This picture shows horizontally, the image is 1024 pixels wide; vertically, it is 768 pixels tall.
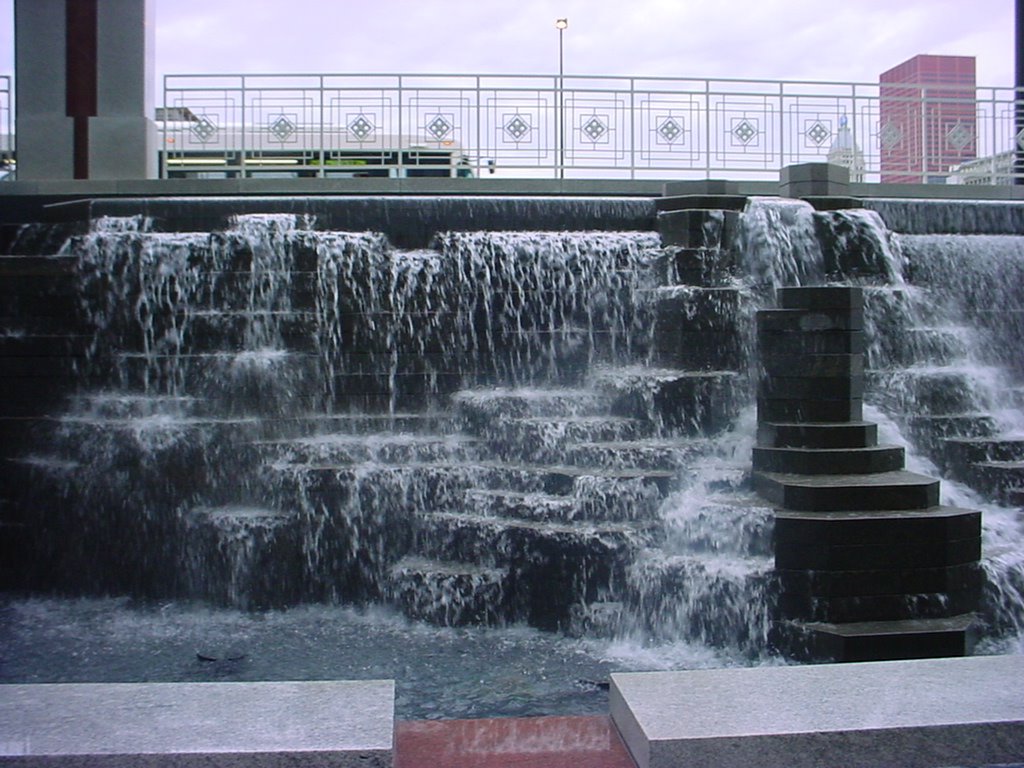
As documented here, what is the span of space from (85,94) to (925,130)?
35.4 ft

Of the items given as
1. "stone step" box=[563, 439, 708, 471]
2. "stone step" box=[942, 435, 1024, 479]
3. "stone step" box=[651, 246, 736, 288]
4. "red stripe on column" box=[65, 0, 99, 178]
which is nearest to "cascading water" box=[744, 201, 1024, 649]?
"stone step" box=[942, 435, 1024, 479]

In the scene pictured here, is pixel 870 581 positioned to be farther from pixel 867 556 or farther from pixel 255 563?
pixel 255 563

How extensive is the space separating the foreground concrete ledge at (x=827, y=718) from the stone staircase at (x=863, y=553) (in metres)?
1.91

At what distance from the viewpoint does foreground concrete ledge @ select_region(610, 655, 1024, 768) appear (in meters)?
3.36

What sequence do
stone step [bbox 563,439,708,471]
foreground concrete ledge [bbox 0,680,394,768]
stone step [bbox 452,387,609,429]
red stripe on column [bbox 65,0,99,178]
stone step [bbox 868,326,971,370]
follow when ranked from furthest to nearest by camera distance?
red stripe on column [bbox 65,0,99,178], stone step [bbox 868,326,971,370], stone step [bbox 452,387,609,429], stone step [bbox 563,439,708,471], foreground concrete ledge [bbox 0,680,394,768]

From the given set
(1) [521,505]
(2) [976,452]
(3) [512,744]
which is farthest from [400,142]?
(3) [512,744]

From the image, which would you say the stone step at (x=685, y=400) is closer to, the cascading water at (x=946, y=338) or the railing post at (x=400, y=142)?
the cascading water at (x=946, y=338)

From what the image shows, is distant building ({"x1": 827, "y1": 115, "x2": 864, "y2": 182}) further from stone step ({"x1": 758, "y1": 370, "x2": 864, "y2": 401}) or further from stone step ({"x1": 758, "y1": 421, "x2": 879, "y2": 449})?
stone step ({"x1": 758, "y1": 421, "x2": 879, "y2": 449})

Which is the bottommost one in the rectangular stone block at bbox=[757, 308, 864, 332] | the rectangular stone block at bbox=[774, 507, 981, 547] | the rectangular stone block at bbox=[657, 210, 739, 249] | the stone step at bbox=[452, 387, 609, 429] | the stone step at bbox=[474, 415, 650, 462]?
the rectangular stone block at bbox=[774, 507, 981, 547]

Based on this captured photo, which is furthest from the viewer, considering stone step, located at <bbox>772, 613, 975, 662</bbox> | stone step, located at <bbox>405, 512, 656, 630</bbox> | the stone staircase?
stone step, located at <bbox>405, 512, 656, 630</bbox>

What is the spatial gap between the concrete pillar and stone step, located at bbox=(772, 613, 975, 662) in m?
9.21

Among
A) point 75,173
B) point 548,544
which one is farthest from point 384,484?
point 75,173

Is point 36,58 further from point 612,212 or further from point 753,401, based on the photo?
point 753,401

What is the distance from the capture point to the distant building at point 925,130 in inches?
500
